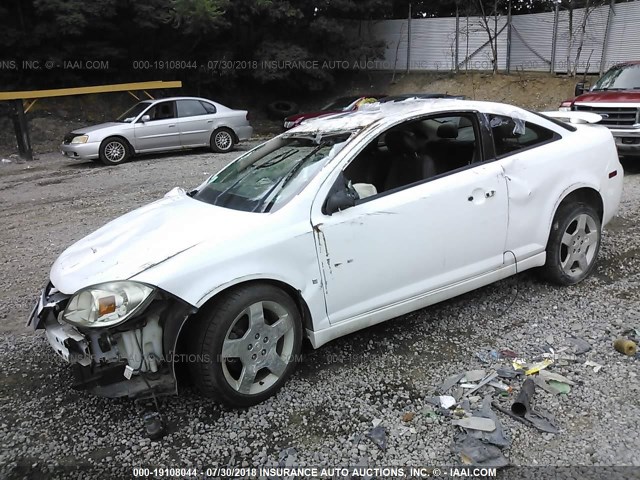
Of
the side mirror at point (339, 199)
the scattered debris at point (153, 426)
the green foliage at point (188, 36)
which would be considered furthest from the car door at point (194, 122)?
the scattered debris at point (153, 426)

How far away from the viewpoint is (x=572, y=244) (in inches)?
170

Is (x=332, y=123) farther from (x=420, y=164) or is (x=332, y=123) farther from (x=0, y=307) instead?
(x=0, y=307)

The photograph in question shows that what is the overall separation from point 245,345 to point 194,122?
11.1 m

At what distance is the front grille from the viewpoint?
8.68 metres

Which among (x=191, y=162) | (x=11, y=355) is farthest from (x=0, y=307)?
(x=191, y=162)

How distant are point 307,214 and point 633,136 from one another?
7709mm

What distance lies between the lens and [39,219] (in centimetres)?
761

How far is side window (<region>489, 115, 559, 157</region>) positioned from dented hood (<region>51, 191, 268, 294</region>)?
1.96 m

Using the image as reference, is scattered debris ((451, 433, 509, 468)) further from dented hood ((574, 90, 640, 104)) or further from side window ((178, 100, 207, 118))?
side window ((178, 100, 207, 118))

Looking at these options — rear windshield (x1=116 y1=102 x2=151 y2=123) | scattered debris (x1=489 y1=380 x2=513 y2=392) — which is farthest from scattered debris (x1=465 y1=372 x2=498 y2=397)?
rear windshield (x1=116 y1=102 x2=151 y2=123)

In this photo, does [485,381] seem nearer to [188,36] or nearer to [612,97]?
[612,97]

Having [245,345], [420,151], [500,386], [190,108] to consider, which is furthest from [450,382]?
[190,108]

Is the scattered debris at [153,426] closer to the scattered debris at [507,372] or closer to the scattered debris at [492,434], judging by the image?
the scattered debris at [492,434]

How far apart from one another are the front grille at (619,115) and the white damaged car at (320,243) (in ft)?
16.6
